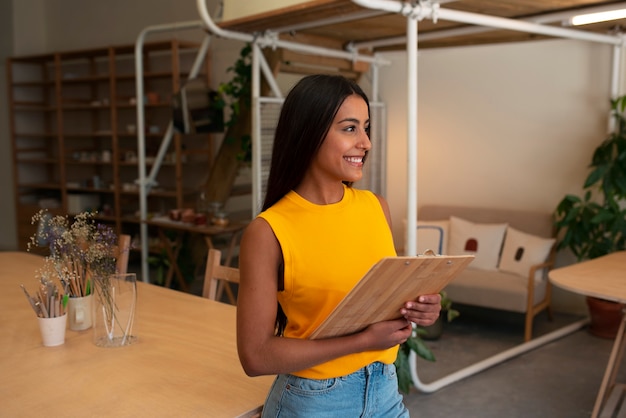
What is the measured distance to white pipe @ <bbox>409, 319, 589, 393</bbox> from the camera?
372 cm

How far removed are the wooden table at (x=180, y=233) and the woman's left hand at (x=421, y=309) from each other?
12.8 feet

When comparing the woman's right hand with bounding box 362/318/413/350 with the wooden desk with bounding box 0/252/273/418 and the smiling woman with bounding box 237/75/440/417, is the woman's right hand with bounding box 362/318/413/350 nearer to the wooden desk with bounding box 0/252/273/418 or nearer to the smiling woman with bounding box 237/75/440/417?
the smiling woman with bounding box 237/75/440/417

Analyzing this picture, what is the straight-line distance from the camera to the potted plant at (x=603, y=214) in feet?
15.2

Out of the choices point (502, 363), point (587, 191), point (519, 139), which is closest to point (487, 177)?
point (519, 139)

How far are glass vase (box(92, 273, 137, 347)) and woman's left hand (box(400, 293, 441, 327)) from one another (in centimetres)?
101

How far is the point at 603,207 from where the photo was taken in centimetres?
478

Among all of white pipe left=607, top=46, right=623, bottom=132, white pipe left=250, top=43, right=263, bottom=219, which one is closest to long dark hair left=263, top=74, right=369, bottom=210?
white pipe left=250, top=43, right=263, bottom=219

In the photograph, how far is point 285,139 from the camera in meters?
1.42

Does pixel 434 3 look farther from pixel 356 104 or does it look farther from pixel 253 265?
pixel 253 265

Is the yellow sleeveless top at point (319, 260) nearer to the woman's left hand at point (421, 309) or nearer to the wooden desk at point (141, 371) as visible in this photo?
the woman's left hand at point (421, 309)

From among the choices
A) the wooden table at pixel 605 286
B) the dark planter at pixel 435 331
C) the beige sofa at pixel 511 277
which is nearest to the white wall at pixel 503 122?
the beige sofa at pixel 511 277

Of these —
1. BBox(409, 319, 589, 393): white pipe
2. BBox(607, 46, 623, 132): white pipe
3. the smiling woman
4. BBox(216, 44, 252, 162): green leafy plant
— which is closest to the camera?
the smiling woman

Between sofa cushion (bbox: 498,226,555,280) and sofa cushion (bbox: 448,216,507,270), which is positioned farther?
sofa cushion (bbox: 448,216,507,270)

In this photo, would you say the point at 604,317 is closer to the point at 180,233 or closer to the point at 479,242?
the point at 479,242
